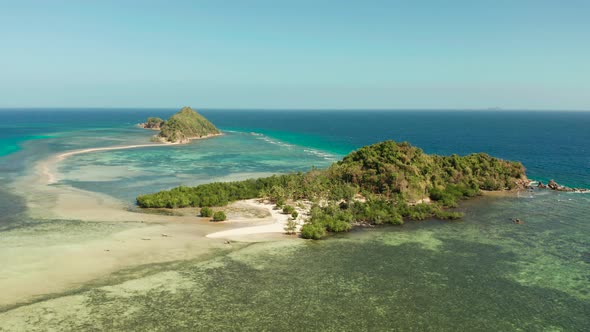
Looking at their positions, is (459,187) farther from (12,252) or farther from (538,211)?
(12,252)

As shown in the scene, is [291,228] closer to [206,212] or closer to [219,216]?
[219,216]

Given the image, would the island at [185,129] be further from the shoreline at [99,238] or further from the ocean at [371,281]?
the ocean at [371,281]

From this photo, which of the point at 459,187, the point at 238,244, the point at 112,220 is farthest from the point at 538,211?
the point at 112,220

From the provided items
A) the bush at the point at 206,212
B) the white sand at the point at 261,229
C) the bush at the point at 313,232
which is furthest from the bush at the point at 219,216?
the bush at the point at 313,232

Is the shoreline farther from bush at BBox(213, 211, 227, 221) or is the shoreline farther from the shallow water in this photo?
the shallow water

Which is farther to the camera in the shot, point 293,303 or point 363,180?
point 363,180

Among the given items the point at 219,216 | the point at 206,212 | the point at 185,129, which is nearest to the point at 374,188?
the point at 219,216
